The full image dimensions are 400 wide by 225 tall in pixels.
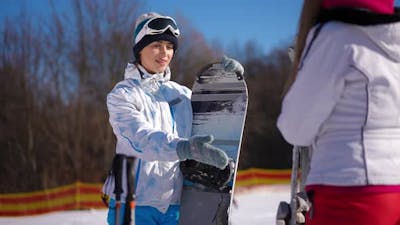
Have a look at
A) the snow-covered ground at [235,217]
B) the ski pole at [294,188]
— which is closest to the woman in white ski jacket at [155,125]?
the ski pole at [294,188]

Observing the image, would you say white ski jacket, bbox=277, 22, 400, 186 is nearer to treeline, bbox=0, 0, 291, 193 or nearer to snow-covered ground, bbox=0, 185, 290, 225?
snow-covered ground, bbox=0, 185, 290, 225

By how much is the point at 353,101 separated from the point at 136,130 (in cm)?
109

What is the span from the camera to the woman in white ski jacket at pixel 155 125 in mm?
2074

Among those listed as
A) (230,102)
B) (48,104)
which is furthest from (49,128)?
(230,102)

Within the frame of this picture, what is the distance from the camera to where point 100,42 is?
1900 cm

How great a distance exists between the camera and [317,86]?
1.32 metres

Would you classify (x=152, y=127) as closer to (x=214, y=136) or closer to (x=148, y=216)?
(x=148, y=216)

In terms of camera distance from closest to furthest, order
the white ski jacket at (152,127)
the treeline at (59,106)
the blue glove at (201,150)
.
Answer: the blue glove at (201,150) < the white ski jacket at (152,127) < the treeline at (59,106)

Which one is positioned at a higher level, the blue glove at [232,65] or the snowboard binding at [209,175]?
the blue glove at [232,65]

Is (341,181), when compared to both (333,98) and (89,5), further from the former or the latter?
(89,5)

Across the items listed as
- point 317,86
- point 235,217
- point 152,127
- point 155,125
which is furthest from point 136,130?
point 235,217

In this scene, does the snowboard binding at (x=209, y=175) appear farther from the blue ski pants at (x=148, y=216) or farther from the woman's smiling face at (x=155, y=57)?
the woman's smiling face at (x=155, y=57)

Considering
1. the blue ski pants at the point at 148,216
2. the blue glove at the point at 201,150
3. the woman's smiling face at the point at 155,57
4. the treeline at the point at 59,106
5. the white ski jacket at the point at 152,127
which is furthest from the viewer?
the treeline at the point at 59,106

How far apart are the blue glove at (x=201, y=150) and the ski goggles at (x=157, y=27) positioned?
75 cm
